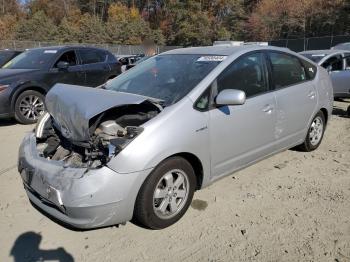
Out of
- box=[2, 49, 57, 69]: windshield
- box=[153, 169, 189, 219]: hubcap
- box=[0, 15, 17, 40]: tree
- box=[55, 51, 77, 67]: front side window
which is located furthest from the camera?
box=[0, 15, 17, 40]: tree

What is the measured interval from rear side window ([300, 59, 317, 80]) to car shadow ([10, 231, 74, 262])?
Answer: 3846 mm

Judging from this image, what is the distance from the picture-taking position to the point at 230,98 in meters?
3.88

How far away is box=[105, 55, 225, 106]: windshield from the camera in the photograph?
4094 millimetres

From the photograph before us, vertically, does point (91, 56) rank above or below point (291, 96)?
above

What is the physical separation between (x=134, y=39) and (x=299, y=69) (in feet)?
181

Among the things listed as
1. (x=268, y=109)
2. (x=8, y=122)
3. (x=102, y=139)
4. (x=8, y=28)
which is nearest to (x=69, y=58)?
(x=8, y=122)

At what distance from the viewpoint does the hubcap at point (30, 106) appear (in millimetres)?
8391

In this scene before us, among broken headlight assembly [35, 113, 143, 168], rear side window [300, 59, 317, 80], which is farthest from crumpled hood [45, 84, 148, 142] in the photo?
rear side window [300, 59, 317, 80]

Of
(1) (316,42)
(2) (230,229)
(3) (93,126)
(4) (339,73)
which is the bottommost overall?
(2) (230,229)

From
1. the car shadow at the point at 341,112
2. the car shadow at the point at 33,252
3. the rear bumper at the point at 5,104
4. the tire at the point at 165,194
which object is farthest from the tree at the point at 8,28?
the tire at the point at 165,194

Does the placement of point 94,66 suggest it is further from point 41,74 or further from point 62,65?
point 41,74

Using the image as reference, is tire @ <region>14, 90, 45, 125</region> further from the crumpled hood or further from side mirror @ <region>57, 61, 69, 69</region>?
the crumpled hood

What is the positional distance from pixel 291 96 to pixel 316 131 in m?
1.11

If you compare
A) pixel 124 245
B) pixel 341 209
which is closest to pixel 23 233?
pixel 124 245
